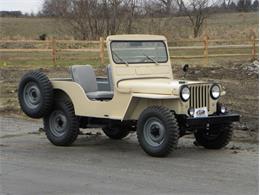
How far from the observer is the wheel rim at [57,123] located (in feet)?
32.8

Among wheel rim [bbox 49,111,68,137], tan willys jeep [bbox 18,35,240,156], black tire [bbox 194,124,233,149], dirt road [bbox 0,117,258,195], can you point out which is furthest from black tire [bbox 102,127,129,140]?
black tire [bbox 194,124,233,149]

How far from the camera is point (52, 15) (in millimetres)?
44406

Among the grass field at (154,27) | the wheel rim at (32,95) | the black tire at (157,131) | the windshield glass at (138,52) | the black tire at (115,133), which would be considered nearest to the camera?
the black tire at (157,131)

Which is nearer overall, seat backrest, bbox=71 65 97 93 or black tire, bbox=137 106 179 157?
black tire, bbox=137 106 179 157

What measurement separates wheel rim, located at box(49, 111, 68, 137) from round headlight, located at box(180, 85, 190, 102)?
7.14ft

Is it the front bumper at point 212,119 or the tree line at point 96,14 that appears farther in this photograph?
the tree line at point 96,14

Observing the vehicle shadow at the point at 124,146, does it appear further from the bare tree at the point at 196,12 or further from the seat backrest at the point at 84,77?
the bare tree at the point at 196,12

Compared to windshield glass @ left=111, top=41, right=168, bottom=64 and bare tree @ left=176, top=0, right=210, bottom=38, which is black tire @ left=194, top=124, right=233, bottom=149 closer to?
windshield glass @ left=111, top=41, right=168, bottom=64

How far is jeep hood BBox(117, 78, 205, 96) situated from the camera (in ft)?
28.9

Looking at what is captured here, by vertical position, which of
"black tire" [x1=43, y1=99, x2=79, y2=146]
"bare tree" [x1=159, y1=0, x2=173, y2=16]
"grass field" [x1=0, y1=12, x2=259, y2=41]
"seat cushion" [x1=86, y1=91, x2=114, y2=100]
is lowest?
"black tire" [x1=43, y1=99, x2=79, y2=146]

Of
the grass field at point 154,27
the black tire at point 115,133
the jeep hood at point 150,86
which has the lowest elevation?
the black tire at point 115,133

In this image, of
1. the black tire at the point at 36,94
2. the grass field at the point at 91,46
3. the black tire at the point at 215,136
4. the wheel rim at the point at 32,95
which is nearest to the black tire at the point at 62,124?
the black tire at the point at 36,94

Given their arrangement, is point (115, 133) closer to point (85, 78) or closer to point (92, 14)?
point (85, 78)

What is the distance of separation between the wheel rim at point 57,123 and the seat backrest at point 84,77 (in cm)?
58
